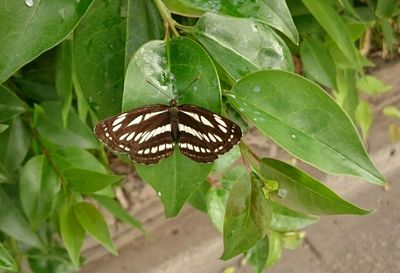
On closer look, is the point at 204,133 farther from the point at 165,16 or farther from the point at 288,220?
the point at 288,220

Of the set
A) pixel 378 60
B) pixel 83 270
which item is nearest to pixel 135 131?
pixel 83 270

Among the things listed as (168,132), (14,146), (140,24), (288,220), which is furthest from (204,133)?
(14,146)

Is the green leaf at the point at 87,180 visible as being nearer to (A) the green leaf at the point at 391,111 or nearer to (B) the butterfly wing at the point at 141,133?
(B) the butterfly wing at the point at 141,133

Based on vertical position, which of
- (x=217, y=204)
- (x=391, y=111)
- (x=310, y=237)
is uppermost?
(x=217, y=204)

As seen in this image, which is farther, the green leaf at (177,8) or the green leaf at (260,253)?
the green leaf at (260,253)

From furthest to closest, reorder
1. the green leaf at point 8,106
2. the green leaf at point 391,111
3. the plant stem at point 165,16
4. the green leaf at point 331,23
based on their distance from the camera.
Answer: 1. the green leaf at point 391,111
2. the green leaf at point 8,106
3. the green leaf at point 331,23
4. the plant stem at point 165,16

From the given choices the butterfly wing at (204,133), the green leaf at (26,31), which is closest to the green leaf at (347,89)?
the butterfly wing at (204,133)

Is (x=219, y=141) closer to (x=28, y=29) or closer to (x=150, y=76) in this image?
(x=150, y=76)
